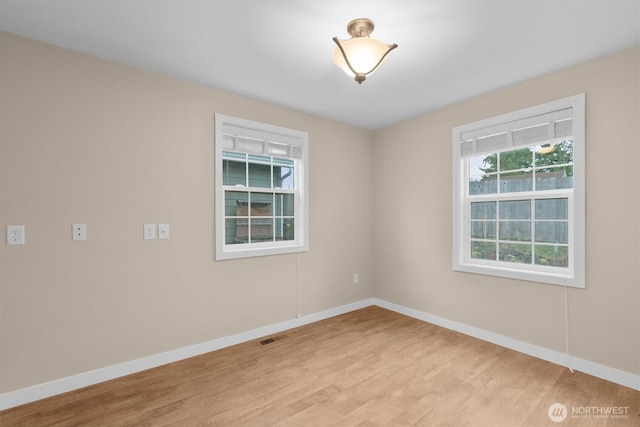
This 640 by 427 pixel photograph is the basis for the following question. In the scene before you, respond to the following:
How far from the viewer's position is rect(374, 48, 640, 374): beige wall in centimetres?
226

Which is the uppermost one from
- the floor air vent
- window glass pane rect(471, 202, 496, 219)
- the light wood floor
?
window glass pane rect(471, 202, 496, 219)

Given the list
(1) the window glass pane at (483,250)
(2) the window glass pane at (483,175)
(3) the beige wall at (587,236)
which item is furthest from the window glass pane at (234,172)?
(1) the window glass pane at (483,250)

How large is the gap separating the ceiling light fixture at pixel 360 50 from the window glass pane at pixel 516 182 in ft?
6.50

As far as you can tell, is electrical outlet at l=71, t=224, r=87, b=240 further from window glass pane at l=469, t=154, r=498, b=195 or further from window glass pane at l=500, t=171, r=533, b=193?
window glass pane at l=500, t=171, r=533, b=193

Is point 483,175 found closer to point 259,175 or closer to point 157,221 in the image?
point 259,175

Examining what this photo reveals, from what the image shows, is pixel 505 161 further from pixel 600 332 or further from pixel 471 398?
pixel 471 398

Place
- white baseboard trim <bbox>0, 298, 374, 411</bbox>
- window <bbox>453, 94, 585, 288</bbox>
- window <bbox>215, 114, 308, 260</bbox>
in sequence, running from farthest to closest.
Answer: window <bbox>215, 114, 308, 260</bbox>
window <bbox>453, 94, 585, 288</bbox>
white baseboard trim <bbox>0, 298, 374, 411</bbox>

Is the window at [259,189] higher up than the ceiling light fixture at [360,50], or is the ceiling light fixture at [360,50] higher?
the ceiling light fixture at [360,50]

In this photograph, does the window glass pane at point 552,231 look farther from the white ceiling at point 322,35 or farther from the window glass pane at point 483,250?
the white ceiling at point 322,35

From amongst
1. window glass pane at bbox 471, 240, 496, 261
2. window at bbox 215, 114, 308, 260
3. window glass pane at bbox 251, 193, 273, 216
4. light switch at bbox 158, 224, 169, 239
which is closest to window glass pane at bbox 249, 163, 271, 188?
window at bbox 215, 114, 308, 260

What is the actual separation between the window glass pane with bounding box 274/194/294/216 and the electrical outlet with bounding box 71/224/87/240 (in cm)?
177

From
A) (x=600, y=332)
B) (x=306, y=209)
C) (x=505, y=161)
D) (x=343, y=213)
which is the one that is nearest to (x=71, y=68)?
(x=306, y=209)

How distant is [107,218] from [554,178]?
3.88m

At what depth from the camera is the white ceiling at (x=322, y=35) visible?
→ 1803 mm
